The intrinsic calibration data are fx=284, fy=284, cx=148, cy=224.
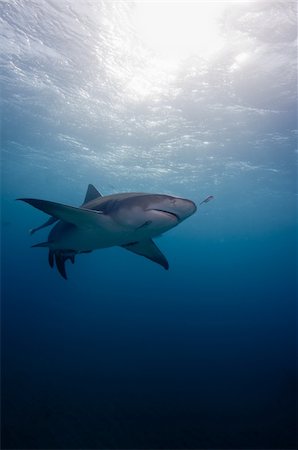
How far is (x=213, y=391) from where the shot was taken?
40.5 ft

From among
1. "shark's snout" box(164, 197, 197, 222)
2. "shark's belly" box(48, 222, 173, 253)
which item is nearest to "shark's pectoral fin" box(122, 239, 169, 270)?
"shark's belly" box(48, 222, 173, 253)

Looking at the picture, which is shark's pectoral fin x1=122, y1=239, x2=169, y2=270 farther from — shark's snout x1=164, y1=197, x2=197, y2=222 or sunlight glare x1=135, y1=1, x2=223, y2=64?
sunlight glare x1=135, y1=1, x2=223, y2=64

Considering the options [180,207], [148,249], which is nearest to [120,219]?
[180,207]

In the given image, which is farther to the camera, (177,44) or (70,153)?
(70,153)

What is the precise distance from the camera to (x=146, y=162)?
1151 inches

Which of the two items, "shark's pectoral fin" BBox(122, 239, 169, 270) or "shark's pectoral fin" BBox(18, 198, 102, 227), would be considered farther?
"shark's pectoral fin" BBox(122, 239, 169, 270)

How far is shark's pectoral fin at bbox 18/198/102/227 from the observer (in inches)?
159

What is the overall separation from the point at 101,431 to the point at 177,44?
591 inches

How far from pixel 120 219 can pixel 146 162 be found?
84.3 ft

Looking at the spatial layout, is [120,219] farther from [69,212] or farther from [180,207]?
[180,207]

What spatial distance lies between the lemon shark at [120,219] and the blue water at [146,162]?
6045 millimetres

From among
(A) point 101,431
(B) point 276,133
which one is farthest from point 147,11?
(A) point 101,431

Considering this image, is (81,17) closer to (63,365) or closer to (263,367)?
(63,365)

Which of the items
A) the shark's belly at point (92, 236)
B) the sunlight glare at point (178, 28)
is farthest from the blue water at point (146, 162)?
the shark's belly at point (92, 236)
